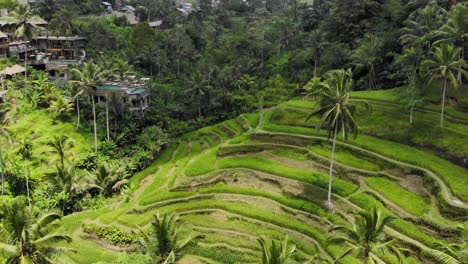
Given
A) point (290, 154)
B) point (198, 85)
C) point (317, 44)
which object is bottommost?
point (290, 154)

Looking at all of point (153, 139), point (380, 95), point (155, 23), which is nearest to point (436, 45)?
point (380, 95)

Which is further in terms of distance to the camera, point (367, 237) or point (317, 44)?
point (317, 44)

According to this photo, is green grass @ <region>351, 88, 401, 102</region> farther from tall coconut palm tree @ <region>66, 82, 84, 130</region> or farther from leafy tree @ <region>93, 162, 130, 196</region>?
tall coconut palm tree @ <region>66, 82, 84, 130</region>

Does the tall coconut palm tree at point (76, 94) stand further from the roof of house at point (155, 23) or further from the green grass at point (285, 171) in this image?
the roof of house at point (155, 23)

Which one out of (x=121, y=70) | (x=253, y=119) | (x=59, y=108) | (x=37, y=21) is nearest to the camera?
(x=253, y=119)

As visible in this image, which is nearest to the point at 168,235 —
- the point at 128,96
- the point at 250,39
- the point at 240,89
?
the point at 128,96

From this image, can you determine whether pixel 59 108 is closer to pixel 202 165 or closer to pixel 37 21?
pixel 202 165

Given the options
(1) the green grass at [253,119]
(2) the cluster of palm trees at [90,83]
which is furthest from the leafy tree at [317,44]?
(2) the cluster of palm trees at [90,83]
